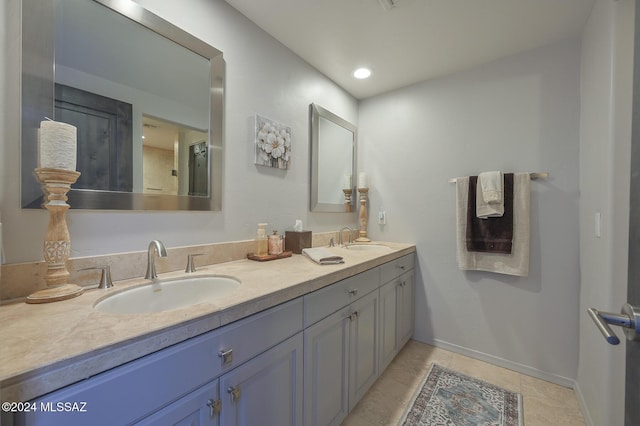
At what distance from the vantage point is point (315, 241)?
6.89 feet

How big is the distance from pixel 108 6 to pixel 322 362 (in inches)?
70.2

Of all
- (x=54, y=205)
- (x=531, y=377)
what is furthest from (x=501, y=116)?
(x=54, y=205)

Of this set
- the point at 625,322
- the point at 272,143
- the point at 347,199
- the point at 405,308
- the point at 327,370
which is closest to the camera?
the point at 625,322

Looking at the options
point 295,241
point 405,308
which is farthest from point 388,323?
point 295,241

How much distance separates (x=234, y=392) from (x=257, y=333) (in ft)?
0.58

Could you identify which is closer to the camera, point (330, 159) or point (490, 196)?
point (490, 196)

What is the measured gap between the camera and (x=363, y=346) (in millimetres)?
1542

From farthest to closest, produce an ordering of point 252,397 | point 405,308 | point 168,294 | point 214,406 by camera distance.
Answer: point 405,308
point 168,294
point 252,397
point 214,406

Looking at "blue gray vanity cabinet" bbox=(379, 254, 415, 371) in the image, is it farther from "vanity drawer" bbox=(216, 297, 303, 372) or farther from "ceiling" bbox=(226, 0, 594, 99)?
"ceiling" bbox=(226, 0, 594, 99)

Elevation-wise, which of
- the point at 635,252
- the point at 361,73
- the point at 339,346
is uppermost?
the point at 361,73

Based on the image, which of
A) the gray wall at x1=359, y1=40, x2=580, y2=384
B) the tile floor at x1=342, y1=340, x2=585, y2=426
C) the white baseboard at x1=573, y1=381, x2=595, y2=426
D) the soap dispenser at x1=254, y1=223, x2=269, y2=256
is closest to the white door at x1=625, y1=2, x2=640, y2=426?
the tile floor at x1=342, y1=340, x2=585, y2=426

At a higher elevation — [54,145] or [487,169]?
[487,169]

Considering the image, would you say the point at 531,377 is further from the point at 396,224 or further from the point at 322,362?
the point at 322,362

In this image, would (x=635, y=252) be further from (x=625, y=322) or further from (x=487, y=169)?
(x=487, y=169)
